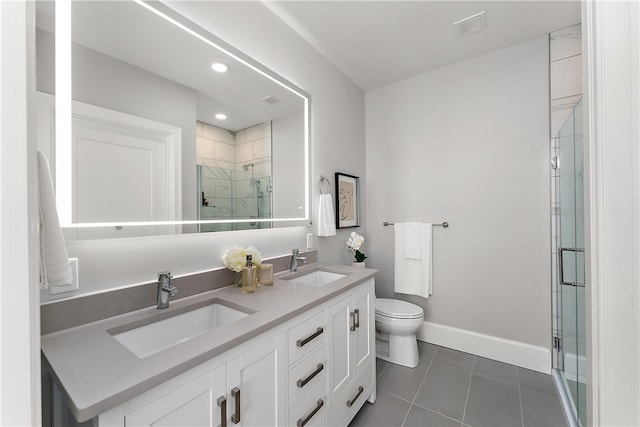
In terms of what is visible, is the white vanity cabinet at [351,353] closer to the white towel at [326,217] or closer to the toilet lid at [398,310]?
the toilet lid at [398,310]

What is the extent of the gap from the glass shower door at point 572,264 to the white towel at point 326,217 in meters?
1.49

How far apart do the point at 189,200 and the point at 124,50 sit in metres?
0.65

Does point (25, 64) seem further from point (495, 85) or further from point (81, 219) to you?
point (495, 85)

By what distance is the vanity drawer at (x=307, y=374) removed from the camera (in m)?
1.09

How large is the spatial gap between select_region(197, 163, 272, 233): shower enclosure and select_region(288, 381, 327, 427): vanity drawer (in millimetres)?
899

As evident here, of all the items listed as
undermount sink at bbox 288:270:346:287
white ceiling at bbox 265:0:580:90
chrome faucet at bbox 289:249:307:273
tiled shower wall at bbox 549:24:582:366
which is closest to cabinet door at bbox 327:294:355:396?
undermount sink at bbox 288:270:346:287

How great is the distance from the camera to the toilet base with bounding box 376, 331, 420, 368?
213 centimetres

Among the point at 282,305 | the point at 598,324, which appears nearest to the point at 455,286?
the point at 282,305

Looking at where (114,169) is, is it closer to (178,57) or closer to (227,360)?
(178,57)

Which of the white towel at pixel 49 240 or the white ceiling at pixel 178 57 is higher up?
the white ceiling at pixel 178 57

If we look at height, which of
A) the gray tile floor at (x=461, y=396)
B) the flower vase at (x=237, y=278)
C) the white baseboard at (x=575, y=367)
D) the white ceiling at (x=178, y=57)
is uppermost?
the white ceiling at (x=178, y=57)

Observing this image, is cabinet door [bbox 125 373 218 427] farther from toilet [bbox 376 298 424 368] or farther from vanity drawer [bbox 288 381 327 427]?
toilet [bbox 376 298 424 368]

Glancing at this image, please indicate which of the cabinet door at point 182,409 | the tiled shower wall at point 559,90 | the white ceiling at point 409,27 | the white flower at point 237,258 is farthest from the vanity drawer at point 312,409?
the white ceiling at point 409,27

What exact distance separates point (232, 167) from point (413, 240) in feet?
5.75
